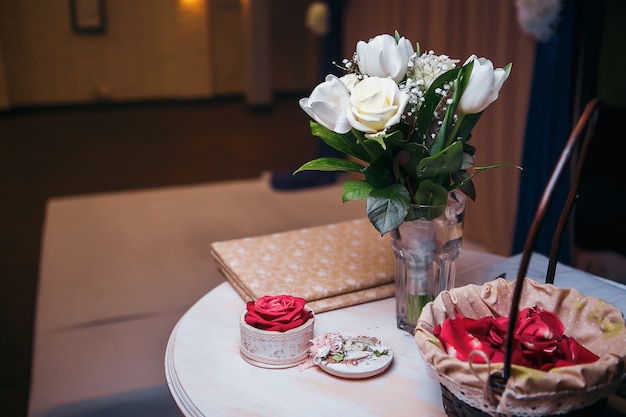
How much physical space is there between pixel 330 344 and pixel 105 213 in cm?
185

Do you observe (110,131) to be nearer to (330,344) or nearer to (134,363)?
(134,363)

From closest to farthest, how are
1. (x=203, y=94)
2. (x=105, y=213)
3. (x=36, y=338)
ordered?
(x=36, y=338), (x=105, y=213), (x=203, y=94)

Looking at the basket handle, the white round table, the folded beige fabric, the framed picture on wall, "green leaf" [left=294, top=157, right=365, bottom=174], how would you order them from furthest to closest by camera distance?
the framed picture on wall, the folded beige fabric, "green leaf" [left=294, top=157, right=365, bottom=174], the white round table, the basket handle

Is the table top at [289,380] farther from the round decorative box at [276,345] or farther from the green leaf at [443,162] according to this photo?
the green leaf at [443,162]

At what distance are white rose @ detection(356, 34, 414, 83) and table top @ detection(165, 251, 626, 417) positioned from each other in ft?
1.28

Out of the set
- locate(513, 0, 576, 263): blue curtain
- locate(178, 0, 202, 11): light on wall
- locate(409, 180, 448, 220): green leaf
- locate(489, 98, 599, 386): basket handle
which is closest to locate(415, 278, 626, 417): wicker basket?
locate(489, 98, 599, 386): basket handle

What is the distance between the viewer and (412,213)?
0.87 metres

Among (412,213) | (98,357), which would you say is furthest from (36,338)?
(412,213)

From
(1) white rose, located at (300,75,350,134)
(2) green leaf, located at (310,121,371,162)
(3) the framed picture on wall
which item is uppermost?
(3) the framed picture on wall

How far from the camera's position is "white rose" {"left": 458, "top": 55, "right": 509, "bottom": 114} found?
788mm

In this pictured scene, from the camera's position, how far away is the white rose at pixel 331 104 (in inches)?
32.4

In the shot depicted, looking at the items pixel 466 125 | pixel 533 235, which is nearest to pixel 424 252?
pixel 466 125

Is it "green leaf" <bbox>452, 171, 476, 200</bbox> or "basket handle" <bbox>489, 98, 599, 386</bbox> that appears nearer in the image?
"basket handle" <bbox>489, 98, 599, 386</bbox>

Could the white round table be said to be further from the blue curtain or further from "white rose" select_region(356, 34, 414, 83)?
the blue curtain
